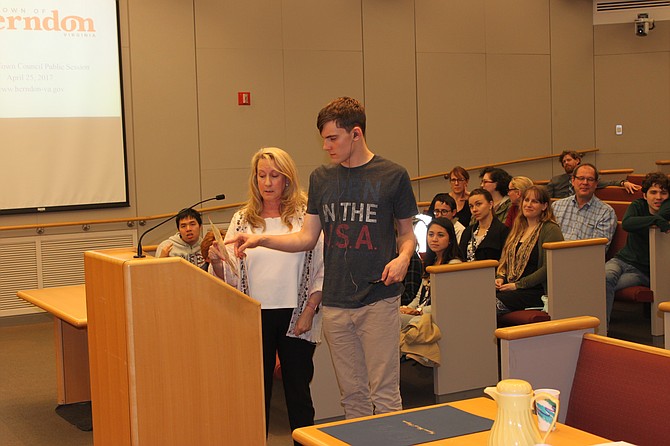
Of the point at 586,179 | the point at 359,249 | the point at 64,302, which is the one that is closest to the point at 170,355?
the point at 359,249

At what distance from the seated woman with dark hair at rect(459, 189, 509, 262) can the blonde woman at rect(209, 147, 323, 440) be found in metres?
2.35

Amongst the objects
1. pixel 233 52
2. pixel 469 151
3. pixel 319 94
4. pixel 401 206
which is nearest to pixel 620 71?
pixel 469 151

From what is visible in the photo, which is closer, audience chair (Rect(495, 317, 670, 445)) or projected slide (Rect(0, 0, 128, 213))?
audience chair (Rect(495, 317, 670, 445))

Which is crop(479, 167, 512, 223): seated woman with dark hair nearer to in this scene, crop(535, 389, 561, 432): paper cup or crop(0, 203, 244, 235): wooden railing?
crop(0, 203, 244, 235): wooden railing

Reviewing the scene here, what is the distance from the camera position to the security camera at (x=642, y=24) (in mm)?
10711

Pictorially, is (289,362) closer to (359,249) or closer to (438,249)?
(359,249)

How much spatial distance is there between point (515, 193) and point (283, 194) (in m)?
3.48

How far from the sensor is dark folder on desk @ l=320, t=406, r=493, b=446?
2.09 metres

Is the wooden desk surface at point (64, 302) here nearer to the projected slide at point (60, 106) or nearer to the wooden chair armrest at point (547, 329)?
the wooden chair armrest at point (547, 329)

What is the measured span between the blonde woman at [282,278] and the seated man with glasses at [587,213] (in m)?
3.54

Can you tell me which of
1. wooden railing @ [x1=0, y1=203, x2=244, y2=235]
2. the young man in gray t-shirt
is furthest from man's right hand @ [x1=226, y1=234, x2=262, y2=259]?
wooden railing @ [x1=0, y1=203, x2=244, y2=235]

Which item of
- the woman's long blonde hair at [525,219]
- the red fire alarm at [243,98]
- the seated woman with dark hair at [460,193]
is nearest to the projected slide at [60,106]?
the red fire alarm at [243,98]

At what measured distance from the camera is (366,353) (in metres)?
3.26

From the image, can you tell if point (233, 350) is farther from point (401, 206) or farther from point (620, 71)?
point (620, 71)
